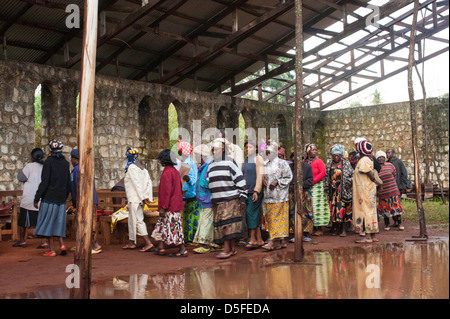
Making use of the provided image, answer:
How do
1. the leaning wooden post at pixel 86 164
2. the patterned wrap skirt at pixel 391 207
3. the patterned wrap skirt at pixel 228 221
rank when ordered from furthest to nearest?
the patterned wrap skirt at pixel 391 207 < the patterned wrap skirt at pixel 228 221 < the leaning wooden post at pixel 86 164

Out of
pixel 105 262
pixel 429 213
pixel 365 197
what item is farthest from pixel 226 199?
pixel 429 213

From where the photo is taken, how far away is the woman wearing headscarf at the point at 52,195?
730cm

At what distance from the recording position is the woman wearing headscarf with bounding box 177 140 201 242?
799cm

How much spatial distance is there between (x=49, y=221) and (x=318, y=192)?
179 inches

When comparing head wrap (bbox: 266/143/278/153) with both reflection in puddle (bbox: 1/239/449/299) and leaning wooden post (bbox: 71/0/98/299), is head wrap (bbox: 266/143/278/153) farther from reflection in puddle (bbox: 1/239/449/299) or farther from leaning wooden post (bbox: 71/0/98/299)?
leaning wooden post (bbox: 71/0/98/299)

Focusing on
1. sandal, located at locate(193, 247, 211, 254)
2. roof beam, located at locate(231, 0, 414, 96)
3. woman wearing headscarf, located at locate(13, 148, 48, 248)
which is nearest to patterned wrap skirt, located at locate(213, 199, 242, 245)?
sandal, located at locate(193, 247, 211, 254)

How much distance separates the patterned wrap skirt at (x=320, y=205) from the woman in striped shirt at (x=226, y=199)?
2314mm

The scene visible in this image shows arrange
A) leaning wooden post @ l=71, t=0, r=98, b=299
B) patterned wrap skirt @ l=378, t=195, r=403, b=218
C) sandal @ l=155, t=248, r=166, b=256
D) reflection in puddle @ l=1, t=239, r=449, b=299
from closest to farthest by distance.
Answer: leaning wooden post @ l=71, t=0, r=98, b=299
reflection in puddle @ l=1, t=239, r=449, b=299
sandal @ l=155, t=248, r=166, b=256
patterned wrap skirt @ l=378, t=195, r=403, b=218

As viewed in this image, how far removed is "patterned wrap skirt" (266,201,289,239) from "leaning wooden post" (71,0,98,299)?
3.76 meters

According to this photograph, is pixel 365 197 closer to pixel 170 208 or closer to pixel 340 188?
pixel 340 188

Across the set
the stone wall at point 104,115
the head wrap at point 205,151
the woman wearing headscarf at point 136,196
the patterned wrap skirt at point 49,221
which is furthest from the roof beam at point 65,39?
the patterned wrap skirt at point 49,221

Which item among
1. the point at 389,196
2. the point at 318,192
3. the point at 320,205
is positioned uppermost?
the point at 318,192

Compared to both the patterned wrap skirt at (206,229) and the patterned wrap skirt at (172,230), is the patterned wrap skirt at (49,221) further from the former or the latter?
the patterned wrap skirt at (206,229)

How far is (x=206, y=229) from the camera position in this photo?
7.68m
